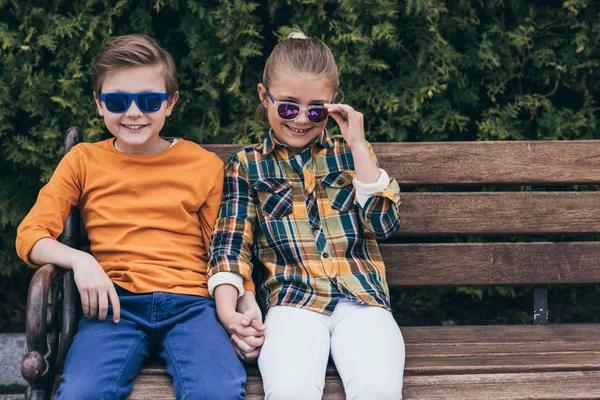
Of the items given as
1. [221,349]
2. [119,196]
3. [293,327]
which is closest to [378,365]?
[293,327]

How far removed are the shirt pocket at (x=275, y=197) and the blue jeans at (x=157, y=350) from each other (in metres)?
0.40

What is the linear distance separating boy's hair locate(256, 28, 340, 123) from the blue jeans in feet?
2.87

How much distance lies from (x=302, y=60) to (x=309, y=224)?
1.95 feet

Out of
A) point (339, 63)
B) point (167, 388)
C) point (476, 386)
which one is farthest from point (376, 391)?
point (339, 63)

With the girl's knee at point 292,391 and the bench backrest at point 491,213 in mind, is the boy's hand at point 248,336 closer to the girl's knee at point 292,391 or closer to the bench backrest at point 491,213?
the girl's knee at point 292,391

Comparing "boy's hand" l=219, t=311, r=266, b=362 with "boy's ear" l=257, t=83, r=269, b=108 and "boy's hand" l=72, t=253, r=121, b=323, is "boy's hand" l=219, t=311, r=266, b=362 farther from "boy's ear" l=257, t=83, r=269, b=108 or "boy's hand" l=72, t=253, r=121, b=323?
"boy's ear" l=257, t=83, r=269, b=108

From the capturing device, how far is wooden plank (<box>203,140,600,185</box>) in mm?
3021

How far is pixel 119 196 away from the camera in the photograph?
8.68 ft

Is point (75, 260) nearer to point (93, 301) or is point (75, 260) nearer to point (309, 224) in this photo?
point (93, 301)

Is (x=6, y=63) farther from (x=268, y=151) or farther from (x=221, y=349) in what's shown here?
(x=221, y=349)

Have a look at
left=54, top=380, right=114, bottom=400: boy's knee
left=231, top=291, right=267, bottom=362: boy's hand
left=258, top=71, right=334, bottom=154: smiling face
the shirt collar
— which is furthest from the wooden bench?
left=54, top=380, right=114, bottom=400: boy's knee

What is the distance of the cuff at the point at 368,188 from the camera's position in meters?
2.58

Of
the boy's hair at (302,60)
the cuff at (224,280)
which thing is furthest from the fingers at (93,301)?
the boy's hair at (302,60)

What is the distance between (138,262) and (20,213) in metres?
1.15
